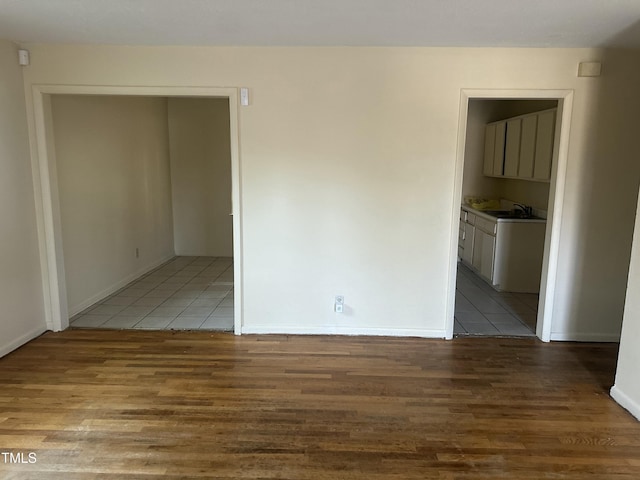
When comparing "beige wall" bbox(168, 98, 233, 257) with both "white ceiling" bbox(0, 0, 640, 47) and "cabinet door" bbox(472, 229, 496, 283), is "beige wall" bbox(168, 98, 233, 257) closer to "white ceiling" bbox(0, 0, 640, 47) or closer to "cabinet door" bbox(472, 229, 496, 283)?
"white ceiling" bbox(0, 0, 640, 47)

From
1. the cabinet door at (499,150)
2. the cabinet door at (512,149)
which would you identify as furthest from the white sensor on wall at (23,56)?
the cabinet door at (499,150)

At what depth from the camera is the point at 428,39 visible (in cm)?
311

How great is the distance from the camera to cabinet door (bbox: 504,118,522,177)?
532 cm

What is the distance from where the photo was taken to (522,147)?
17.0 ft

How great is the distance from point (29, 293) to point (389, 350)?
2.88 metres

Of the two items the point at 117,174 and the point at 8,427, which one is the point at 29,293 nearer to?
the point at 8,427

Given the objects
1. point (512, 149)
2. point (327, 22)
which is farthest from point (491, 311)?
point (327, 22)

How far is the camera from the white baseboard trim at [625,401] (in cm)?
254

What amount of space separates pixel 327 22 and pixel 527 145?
3.25 m

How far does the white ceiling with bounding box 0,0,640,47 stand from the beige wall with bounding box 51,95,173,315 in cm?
103

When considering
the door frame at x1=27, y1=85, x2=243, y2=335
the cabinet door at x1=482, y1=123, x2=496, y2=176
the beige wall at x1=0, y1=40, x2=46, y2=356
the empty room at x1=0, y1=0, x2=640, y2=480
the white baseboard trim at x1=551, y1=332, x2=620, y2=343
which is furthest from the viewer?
the cabinet door at x1=482, y1=123, x2=496, y2=176

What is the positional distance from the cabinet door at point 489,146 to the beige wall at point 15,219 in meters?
5.47

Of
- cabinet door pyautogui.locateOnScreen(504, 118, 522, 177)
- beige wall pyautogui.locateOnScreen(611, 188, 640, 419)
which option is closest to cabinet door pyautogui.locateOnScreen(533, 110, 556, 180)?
cabinet door pyautogui.locateOnScreen(504, 118, 522, 177)

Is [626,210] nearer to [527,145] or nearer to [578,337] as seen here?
[578,337]
